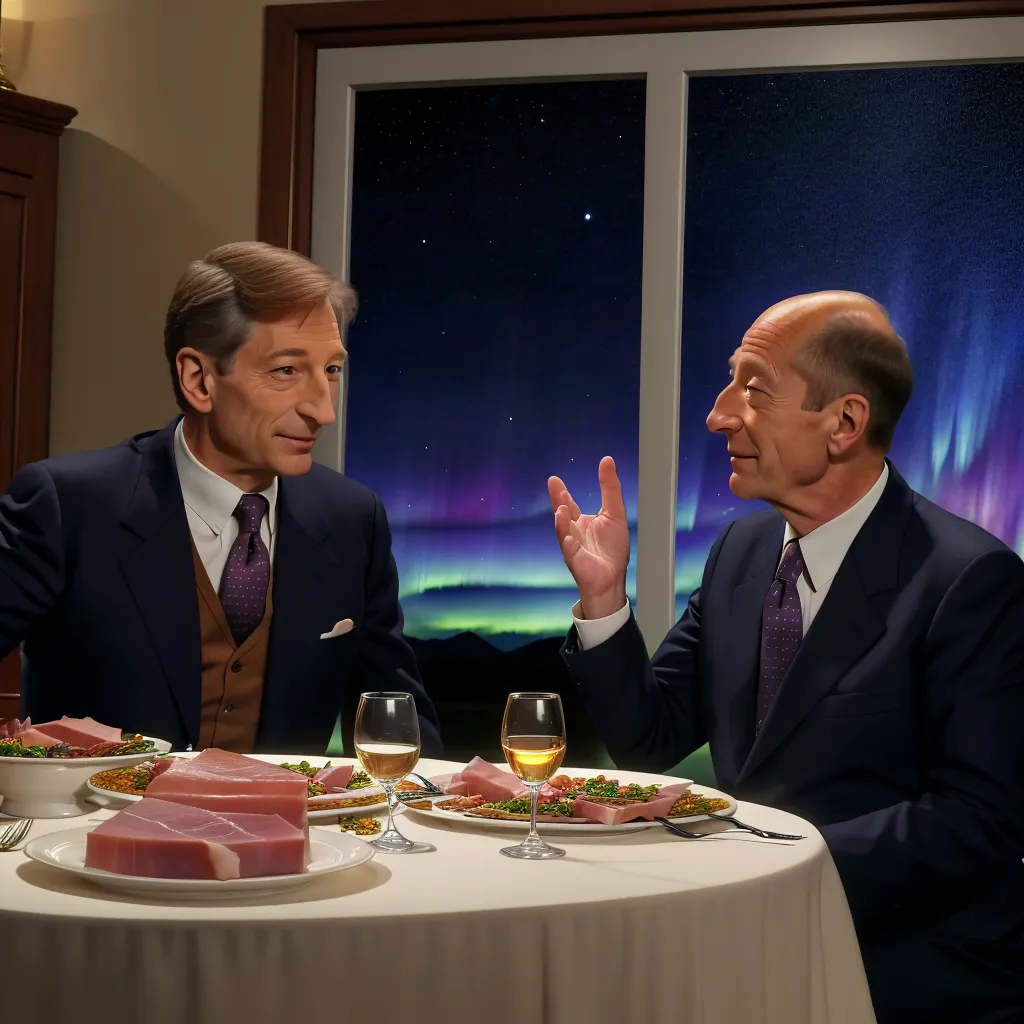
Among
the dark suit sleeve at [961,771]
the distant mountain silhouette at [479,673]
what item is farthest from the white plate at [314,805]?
the distant mountain silhouette at [479,673]

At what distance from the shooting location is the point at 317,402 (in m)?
2.58

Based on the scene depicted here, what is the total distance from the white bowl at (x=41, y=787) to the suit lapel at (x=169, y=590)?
30.5 inches

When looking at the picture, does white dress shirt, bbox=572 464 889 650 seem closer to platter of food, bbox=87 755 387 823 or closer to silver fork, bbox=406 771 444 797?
silver fork, bbox=406 771 444 797

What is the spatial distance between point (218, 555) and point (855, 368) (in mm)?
1171

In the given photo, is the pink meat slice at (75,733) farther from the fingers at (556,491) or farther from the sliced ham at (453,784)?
the fingers at (556,491)

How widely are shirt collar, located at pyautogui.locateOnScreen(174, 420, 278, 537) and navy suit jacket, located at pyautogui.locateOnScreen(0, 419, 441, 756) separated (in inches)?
1.3

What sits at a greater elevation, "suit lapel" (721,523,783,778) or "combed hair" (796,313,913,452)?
"combed hair" (796,313,913,452)

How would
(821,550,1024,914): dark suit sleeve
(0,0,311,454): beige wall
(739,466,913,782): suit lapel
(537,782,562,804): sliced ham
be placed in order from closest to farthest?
(537,782,562,804): sliced ham < (821,550,1024,914): dark suit sleeve < (739,466,913,782): suit lapel < (0,0,311,454): beige wall

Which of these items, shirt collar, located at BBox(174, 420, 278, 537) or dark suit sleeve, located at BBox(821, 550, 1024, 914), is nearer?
dark suit sleeve, located at BBox(821, 550, 1024, 914)

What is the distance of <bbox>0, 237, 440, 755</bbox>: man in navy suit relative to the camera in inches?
93.9

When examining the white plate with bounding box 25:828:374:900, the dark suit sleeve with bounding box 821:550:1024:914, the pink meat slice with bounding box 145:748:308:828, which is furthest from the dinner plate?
the dark suit sleeve with bounding box 821:550:1024:914

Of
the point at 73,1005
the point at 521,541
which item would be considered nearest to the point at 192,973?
the point at 73,1005

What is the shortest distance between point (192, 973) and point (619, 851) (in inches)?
18.7

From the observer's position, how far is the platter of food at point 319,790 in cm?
155
